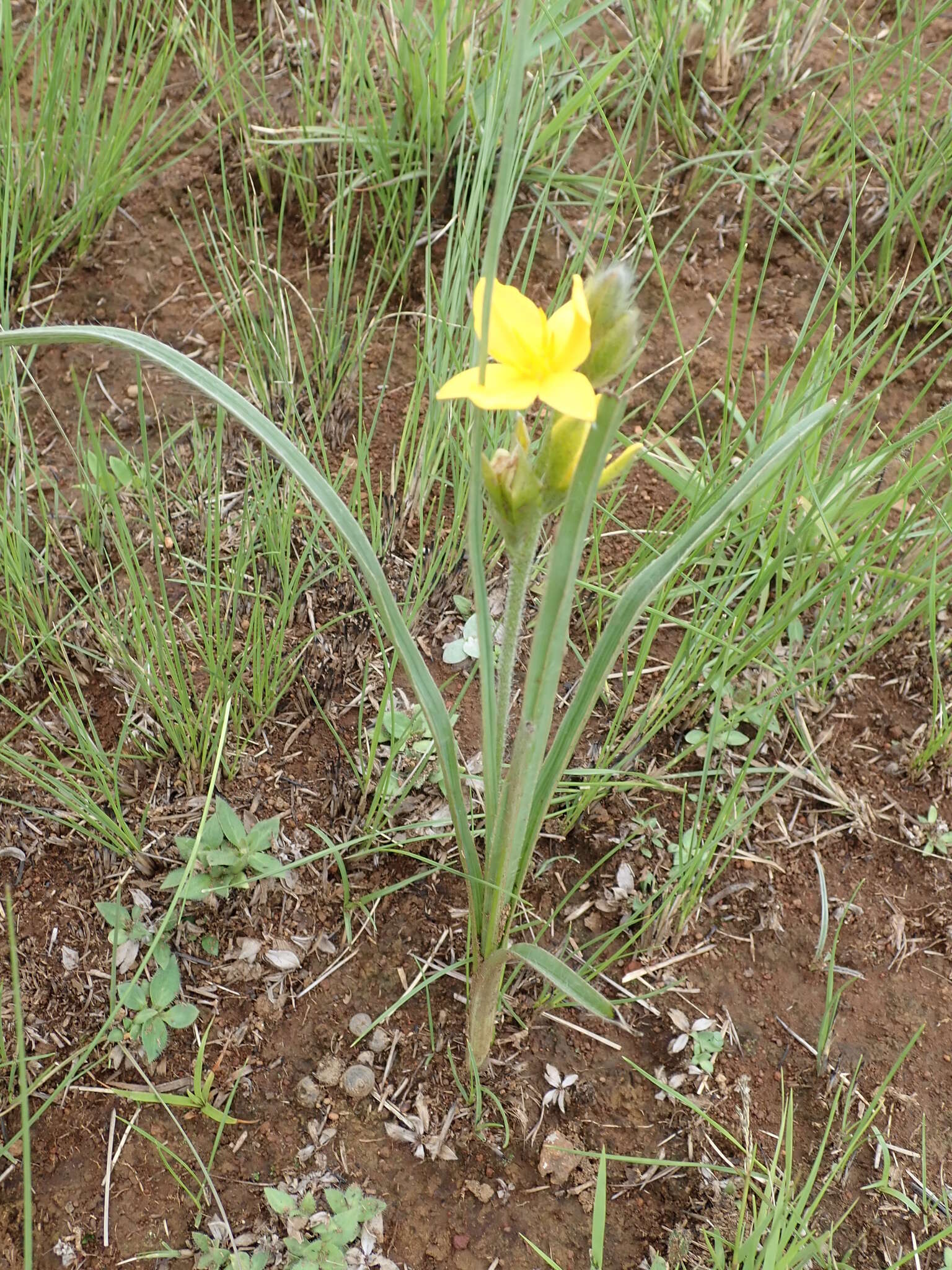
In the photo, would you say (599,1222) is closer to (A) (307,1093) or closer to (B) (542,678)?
(A) (307,1093)

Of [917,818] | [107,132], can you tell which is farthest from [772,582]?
[107,132]

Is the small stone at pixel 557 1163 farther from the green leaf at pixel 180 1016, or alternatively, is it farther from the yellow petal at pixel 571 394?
the yellow petal at pixel 571 394

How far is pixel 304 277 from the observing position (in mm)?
1700

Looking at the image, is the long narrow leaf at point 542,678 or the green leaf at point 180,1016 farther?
the green leaf at point 180,1016

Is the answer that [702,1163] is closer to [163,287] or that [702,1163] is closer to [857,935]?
[857,935]

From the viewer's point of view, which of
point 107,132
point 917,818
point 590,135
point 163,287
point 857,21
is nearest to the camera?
point 917,818

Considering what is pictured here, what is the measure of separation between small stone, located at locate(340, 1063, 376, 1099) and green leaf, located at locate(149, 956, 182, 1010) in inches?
8.3

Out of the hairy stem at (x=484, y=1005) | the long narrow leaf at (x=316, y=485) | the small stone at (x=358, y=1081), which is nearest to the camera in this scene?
the long narrow leaf at (x=316, y=485)

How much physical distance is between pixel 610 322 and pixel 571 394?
2.9 inches

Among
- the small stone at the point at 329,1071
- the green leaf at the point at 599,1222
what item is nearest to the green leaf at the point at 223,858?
the small stone at the point at 329,1071

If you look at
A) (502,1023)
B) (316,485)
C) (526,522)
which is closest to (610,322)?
(526,522)

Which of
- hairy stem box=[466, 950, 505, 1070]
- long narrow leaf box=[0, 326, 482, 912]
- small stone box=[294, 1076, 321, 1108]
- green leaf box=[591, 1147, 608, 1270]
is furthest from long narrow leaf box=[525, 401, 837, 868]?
small stone box=[294, 1076, 321, 1108]

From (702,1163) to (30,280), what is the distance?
164 cm

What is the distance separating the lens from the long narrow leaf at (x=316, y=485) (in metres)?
0.72
